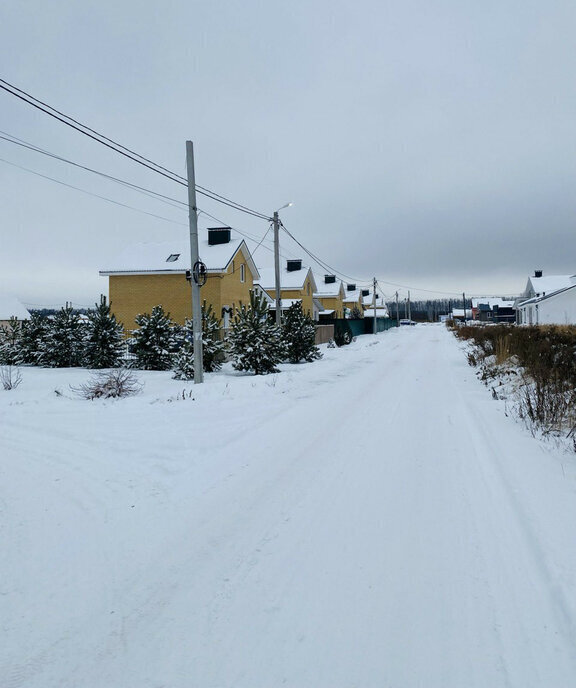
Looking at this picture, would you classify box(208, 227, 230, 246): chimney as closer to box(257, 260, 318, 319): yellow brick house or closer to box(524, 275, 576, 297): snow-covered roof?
box(257, 260, 318, 319): yellow brick house

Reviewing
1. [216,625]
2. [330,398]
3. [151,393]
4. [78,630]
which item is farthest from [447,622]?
[151,393]

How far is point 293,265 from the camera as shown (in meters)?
46.6

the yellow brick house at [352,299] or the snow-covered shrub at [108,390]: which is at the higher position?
the yellow brick house at [352,299]

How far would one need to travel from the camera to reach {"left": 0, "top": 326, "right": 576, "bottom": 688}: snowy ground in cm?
222

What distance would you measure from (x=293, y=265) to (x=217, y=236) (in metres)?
20.9

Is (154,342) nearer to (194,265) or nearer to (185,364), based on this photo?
(185,364)

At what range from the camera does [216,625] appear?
2.48 metres

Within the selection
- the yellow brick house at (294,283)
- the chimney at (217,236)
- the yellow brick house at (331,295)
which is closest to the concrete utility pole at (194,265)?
the chimney at (217,236)

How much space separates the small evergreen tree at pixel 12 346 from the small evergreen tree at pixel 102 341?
3.83m

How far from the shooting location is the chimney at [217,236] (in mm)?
26234

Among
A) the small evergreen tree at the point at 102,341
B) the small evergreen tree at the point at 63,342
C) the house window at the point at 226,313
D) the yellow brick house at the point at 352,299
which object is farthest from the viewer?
the yellow brick house at the point at 352,299

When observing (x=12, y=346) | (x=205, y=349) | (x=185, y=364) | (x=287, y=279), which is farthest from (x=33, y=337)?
(x=287, y=279)

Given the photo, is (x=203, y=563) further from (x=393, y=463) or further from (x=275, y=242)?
(x=275, y=242)

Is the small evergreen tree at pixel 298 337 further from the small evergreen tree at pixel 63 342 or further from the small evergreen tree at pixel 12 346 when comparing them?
the small evergreen tree at pixel 12 346
